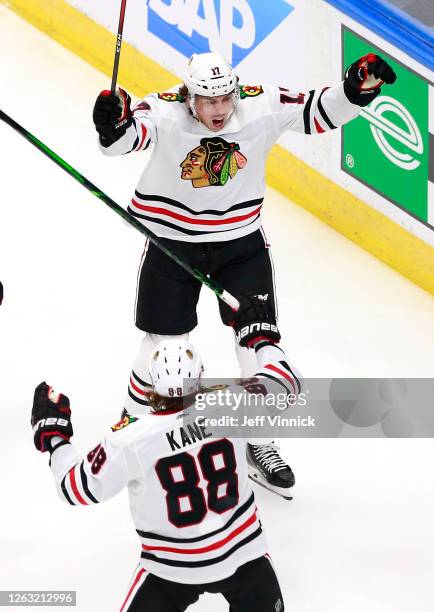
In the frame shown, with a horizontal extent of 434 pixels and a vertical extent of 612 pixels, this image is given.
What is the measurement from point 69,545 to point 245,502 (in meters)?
1.26

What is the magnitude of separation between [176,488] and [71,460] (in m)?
0.34

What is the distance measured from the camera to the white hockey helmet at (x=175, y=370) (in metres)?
4.28

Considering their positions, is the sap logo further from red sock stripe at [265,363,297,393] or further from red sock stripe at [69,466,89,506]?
red sock stripe at [69,466,89,506]

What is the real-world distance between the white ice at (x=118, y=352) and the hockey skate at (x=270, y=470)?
57mm

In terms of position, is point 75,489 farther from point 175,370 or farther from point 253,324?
point 253,324

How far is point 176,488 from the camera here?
4.31 meters

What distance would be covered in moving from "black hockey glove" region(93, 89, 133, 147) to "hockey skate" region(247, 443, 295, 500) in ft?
4.61

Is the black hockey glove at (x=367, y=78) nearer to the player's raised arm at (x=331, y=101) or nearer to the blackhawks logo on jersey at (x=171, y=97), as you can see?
the player's raised arm at (x=331, y=101)

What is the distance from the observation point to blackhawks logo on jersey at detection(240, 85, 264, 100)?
5445 millimetres

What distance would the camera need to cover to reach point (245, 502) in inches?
177

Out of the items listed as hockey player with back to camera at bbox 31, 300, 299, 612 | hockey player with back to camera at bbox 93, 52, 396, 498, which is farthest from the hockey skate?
hockey player with back to camera at bbox 31, 300, 299, 612

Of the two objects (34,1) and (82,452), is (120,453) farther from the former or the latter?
(34,1)

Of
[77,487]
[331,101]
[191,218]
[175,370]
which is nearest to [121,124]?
[191,218]

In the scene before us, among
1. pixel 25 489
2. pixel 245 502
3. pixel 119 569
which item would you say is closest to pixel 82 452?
pixel 25 489
